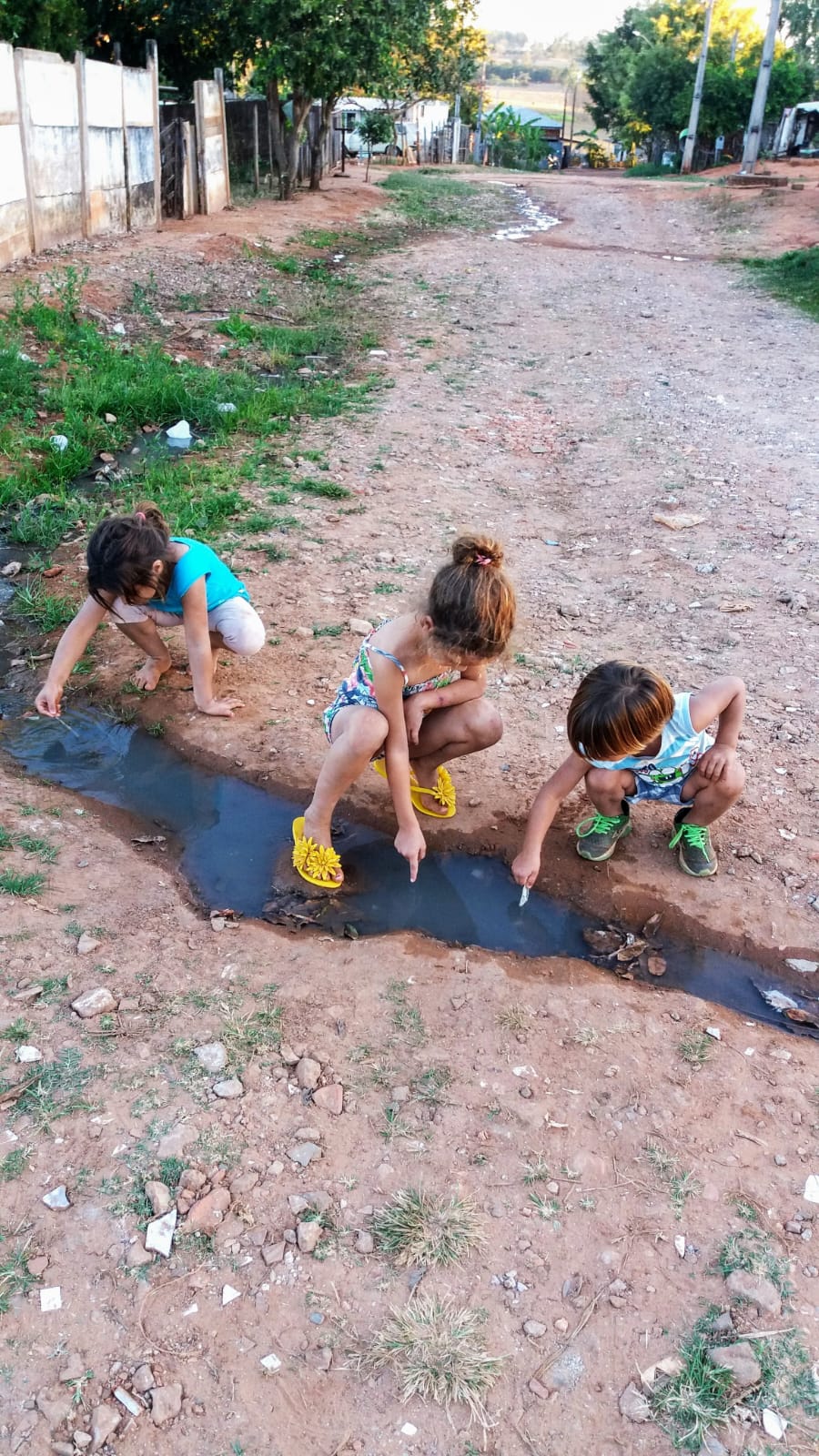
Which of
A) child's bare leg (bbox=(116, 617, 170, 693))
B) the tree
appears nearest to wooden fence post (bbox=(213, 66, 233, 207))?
child's bare leg (bbox=(116, 617, 170, 693))

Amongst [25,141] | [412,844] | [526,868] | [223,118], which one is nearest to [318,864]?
[412,844]

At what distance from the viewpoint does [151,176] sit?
11.3m

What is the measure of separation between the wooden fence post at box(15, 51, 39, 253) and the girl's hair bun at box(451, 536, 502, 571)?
8.03 meters

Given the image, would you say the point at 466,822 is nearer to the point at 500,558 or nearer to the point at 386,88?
the point at 500,558

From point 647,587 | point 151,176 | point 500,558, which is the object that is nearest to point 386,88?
point 151,176

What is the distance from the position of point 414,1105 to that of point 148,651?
191cm

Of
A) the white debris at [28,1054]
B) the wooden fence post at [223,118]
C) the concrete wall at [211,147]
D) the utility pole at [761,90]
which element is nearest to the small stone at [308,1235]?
the white debris at [28,1054]

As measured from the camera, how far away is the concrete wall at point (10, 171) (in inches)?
307

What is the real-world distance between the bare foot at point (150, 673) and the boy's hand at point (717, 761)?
1.85 metres

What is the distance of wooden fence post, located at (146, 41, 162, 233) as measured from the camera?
36.1 ft

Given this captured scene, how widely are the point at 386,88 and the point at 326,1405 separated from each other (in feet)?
54.1

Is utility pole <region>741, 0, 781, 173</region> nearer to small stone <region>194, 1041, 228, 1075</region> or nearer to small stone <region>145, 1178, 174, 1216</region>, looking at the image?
small stone <region>194, 1041, 228, 1075</region>

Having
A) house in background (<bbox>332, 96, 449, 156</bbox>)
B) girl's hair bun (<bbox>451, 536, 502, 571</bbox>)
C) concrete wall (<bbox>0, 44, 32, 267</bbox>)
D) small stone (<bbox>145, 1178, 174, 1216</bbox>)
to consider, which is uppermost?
house in background (<bbox>332, 96, 449, 156</bbox>)

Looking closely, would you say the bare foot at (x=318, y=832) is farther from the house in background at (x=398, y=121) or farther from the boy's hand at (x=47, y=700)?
the house in background at (x=398, y=121)
